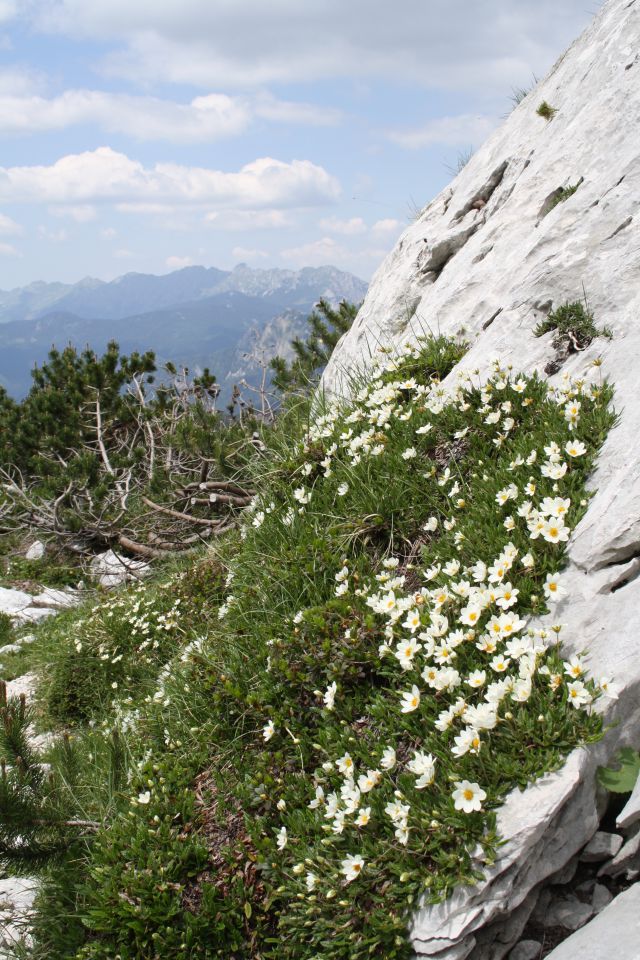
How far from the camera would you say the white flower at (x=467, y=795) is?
2.86 metres

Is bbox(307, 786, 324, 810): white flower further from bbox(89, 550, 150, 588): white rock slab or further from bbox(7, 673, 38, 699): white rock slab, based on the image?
bbox(89, 550, 150, 588): white rock slab

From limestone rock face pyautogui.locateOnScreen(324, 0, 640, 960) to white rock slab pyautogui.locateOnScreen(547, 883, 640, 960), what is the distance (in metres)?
0.26

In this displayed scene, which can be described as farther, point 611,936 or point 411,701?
point 411,701

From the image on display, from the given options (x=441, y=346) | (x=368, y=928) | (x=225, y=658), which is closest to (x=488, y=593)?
(x=368, y=928)

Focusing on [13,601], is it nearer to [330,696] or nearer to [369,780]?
[330,696]

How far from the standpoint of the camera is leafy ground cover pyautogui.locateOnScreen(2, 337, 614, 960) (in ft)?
9.95

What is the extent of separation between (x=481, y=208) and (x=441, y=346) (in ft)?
10.6

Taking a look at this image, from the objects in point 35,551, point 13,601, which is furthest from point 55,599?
point 35,551

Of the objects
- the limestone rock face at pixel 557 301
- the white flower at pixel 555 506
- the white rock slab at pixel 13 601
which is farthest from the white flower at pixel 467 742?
the white rock slab at pixel 13 601

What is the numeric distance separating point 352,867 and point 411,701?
31.5 inches

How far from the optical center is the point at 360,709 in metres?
3.78

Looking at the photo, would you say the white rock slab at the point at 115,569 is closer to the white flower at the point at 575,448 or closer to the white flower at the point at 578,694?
the white flower at the point at 575,448

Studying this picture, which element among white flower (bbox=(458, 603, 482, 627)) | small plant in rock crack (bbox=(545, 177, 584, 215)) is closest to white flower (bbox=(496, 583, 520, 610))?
white flower (bbox=(458, 603, 482, 627))

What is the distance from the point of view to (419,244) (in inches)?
360
